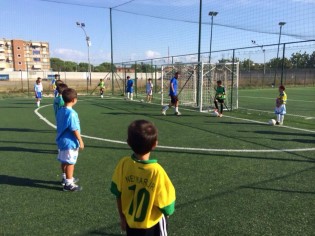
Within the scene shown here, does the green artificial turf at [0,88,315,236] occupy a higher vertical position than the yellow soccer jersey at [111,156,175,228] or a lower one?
lower

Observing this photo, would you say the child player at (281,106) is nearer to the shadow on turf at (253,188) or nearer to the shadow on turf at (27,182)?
the shadow on turf at (253,188)

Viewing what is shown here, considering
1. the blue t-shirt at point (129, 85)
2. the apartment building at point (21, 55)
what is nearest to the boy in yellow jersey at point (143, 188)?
the blue t-shirt at point (129, 85)

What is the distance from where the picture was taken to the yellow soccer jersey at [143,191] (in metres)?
2.40

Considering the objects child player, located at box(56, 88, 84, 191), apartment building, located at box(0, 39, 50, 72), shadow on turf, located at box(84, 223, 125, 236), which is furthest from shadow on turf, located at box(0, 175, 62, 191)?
apartment building, located at box(0, 39, 50, 72)

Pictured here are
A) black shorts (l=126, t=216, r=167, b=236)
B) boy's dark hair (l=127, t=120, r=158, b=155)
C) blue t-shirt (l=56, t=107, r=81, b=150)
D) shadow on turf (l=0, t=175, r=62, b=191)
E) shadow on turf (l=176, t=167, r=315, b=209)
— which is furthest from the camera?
shadow on turf (l=0, t=175, r=62, b=191)

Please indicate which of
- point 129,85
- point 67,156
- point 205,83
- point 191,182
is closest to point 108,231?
point 67,156

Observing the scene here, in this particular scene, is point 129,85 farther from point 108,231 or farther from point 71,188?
point 108,231

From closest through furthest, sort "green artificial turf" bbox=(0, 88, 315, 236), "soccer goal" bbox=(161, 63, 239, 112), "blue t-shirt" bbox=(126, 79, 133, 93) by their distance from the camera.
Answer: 1. "green artificial turf" bbox=(0, 88, 315, 236)
2. "soccer goal" bbox=(161, 63, 239, 112)
3. "blue t-shirt" bbox=(126, 79, 133, 93)

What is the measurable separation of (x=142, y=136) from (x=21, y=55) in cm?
11606

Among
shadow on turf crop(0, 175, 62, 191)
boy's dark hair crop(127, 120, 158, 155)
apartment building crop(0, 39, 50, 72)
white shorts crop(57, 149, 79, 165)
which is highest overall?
apartment building crop(0, 39, 50, 72)

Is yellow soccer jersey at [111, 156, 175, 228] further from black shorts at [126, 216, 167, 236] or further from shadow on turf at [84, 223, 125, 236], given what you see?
shadow on turf at [84, 223, 125, 236]

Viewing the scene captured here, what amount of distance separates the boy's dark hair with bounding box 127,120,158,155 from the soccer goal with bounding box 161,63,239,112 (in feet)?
46.6

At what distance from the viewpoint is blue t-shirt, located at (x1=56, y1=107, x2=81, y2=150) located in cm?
508

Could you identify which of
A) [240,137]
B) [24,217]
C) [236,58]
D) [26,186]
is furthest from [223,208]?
[236,58]
